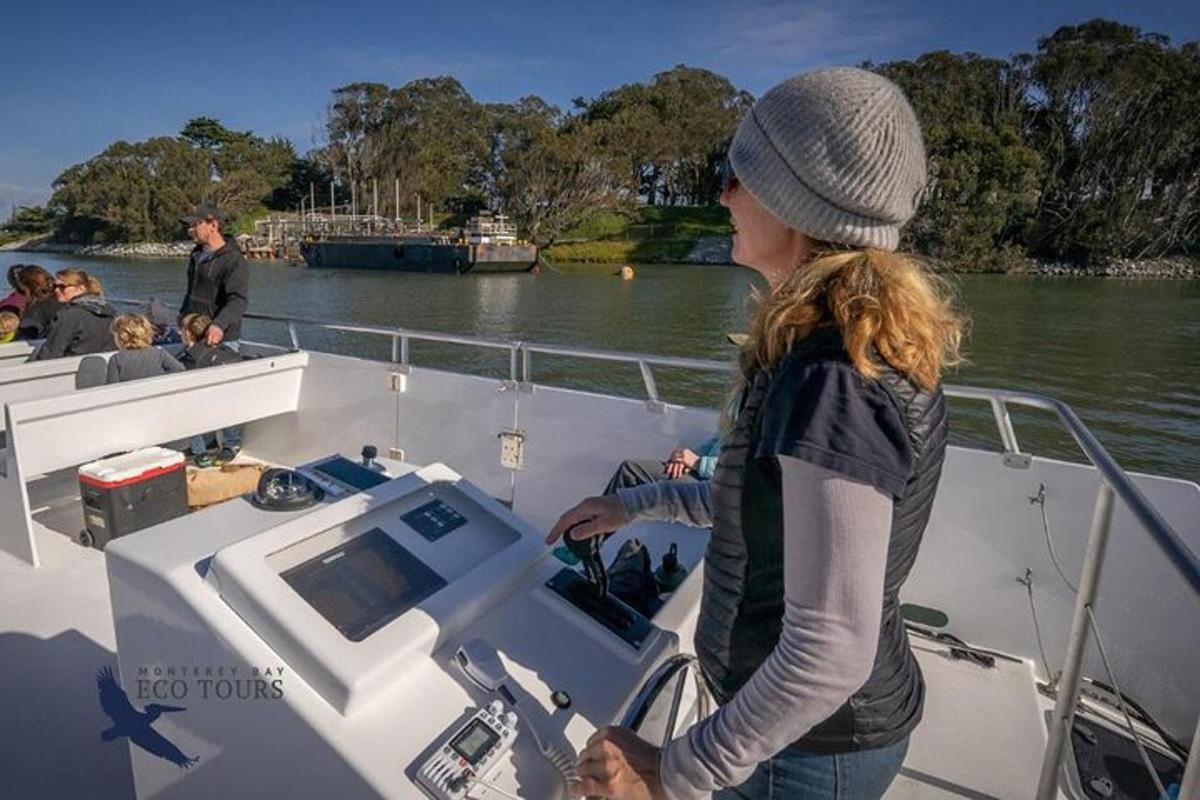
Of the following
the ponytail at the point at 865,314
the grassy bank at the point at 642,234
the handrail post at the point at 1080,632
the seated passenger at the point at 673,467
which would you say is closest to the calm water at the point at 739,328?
the seated passenger at the point at 673,467

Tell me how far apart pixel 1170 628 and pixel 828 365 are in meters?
2.70

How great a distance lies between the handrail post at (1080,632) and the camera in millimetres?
1603

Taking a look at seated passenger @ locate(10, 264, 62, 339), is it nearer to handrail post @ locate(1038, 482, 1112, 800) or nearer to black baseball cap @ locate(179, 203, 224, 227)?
black baseball cap @ locate(179, 203, 224, 227)

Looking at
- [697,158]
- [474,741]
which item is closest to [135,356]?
[474,741]

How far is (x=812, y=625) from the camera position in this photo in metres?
0.76

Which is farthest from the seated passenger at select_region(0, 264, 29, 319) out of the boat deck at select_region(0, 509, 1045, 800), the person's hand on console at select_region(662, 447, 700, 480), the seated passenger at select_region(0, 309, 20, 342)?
the person's hand on console at select_region(662, 447, 700, 480)

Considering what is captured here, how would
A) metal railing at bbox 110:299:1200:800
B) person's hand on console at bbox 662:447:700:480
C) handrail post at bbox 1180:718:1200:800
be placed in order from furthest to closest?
1. person's hand on console at bbox 662:447:700:480
2. metal railing at bbox 110:299:1200:800
3. handrail post at bbox 1180:718:1200:800

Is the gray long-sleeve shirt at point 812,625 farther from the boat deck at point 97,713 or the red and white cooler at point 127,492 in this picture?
the red and white cooler at point 127,492

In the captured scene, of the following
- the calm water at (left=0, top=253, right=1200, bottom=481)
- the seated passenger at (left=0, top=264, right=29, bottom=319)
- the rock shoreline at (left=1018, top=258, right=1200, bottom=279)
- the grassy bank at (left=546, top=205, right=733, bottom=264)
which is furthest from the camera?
the grassy bank at (left=546, top=205, right=733, bottom=264)

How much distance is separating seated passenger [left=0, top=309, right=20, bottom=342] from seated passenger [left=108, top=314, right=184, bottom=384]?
217cm

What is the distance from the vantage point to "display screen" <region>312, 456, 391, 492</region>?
1613mm

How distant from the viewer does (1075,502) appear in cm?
270

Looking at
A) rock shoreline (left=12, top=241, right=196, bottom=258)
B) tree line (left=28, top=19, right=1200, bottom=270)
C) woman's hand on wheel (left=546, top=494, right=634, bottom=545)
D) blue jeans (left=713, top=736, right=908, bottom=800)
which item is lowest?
rock shoreline (left=12, top=241, right=196, bottom=258)

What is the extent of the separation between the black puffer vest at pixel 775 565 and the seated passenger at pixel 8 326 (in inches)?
268
